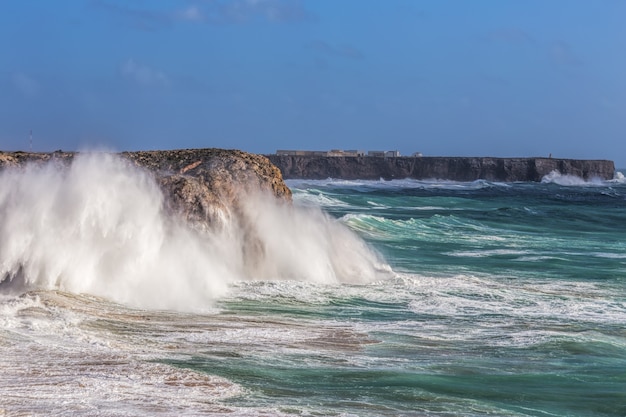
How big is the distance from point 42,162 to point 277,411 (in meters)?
10.2

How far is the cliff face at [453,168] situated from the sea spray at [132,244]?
8932 centimetres

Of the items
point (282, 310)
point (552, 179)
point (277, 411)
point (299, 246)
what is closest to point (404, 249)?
point (299, 246)

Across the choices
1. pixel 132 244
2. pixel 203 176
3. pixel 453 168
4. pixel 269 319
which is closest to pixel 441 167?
pixel 453 168

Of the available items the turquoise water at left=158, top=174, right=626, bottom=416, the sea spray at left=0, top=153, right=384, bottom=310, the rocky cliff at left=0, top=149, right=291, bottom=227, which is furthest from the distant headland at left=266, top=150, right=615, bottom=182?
the sea spray at left=0, top=153, right=384, bottom=310

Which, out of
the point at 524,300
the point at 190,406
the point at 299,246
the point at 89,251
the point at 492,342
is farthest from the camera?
the point at 299,246

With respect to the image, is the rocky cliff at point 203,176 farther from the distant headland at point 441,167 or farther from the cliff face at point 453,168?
the cliff face at point 453,168

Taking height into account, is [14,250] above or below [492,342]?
above

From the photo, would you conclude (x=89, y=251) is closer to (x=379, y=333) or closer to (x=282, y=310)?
(x=282, y=310)

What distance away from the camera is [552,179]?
109062 mm

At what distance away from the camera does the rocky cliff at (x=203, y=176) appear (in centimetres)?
1630

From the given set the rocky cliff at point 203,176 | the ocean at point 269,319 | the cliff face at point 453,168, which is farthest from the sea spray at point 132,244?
the cliff face at point 453,168

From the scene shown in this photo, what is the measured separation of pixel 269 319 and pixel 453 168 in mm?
99580

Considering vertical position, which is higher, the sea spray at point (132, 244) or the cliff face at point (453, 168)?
Answer: the cliff face at point (453, 168)

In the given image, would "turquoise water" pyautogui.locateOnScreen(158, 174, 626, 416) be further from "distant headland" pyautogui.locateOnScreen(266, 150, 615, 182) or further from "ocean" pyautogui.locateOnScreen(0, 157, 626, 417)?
"distant headland" pyautogui.locateOnScreen(266, 150, 615, 182)
